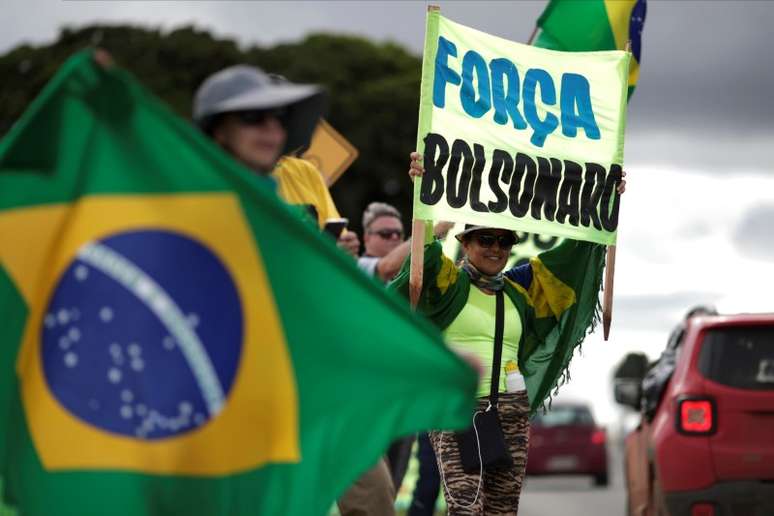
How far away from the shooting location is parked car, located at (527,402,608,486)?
2881 cm

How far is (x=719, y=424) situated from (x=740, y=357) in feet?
1.43

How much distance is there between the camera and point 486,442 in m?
8.38

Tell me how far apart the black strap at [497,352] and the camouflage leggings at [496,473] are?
4 centimetres

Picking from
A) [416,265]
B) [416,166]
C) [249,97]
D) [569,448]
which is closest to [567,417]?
[569,448]

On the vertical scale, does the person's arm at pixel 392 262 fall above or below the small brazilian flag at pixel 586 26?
below

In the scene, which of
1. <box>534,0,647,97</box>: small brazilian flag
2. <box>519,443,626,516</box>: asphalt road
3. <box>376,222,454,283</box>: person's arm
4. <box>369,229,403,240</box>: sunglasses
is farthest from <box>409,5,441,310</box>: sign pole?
<box>519,443,626,516</box>: asphalt road

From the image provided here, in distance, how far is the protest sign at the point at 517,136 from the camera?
29.7 feet

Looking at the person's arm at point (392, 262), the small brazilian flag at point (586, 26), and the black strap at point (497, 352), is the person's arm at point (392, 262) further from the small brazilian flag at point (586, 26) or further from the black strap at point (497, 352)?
the small brazilian flag at point (586, 26)

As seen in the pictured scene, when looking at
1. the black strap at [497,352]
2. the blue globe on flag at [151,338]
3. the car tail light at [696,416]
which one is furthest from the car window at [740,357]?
the blue globe on flag at [151,338]

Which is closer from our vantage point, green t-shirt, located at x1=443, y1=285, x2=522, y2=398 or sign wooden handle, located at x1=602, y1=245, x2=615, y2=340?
green t-shirt, located at x1=443, y1=285, x2=522, y2=398

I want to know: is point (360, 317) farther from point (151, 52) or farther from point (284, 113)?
point (151, 52)

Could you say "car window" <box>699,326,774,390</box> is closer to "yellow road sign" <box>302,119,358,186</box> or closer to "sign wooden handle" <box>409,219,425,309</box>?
"sign wooden handle" <box>409,219,425,309</box>

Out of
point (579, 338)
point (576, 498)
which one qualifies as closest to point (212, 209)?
point (579, 338)

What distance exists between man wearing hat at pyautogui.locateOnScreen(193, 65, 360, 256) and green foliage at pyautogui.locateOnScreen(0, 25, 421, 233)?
38558 millimetres
